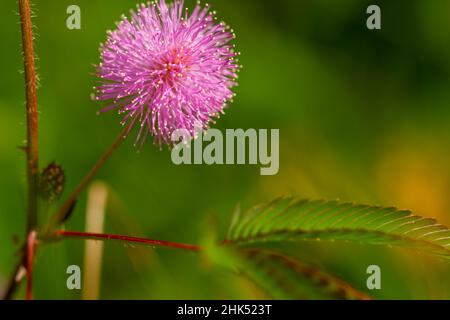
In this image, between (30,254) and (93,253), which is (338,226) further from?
(93,253)

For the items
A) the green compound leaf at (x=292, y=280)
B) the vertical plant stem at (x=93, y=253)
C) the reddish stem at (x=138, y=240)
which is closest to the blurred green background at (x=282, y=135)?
the vertical plant stem at (x=93, y=253)

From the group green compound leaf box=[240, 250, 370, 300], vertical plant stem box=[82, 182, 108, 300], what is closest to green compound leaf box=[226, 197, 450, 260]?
green compound leaf box=[240, 250, 370, 300]

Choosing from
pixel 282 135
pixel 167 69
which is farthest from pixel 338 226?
pixel 282 135
